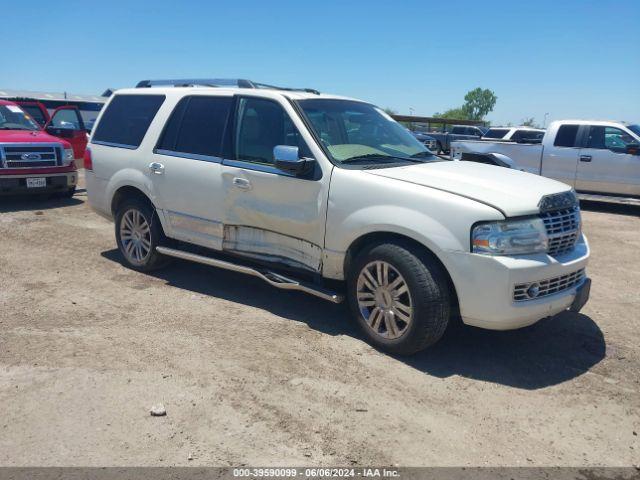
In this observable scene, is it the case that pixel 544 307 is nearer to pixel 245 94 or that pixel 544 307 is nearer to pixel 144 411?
pixel 144 411

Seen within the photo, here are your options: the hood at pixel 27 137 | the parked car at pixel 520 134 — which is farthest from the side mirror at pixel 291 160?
the parked car at pixel 520 134

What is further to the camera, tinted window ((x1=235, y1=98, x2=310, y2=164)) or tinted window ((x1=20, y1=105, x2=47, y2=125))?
tinted window ((x1=20, y1=105, x2=47, y2=125))

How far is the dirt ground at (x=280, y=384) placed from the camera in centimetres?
317

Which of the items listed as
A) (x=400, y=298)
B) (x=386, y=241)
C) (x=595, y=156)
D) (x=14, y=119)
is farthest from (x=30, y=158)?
(x=595, y=156)

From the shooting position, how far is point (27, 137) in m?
10.4

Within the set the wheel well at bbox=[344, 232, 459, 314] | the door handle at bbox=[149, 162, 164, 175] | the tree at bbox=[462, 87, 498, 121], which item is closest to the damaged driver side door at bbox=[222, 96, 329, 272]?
the wheel well at bbox=[344, 232, 459, 314]

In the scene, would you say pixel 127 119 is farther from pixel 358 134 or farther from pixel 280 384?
pixel 280 384

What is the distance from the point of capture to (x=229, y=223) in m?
5.32

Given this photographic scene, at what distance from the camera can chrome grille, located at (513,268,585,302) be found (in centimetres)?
387

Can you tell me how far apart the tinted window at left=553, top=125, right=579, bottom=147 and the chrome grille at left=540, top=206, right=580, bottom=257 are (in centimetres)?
865

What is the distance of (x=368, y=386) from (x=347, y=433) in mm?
596

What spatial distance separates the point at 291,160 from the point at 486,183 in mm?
1529

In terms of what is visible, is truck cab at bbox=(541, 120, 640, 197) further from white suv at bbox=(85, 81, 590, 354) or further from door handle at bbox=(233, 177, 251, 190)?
door handle at bbox=(233, 177, 251, 190)

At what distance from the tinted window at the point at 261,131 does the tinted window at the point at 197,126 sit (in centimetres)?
22
